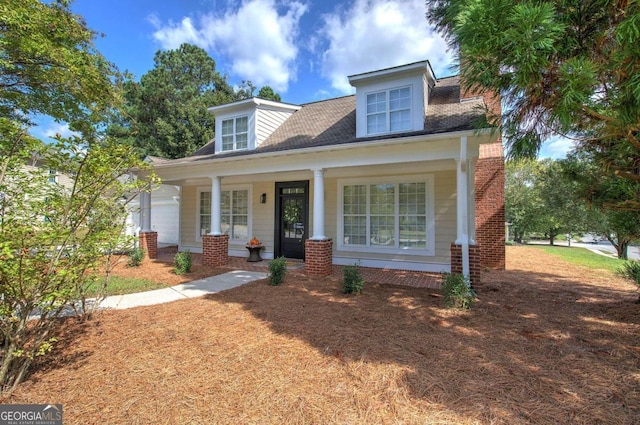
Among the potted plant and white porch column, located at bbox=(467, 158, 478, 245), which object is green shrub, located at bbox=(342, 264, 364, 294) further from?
the potted plant

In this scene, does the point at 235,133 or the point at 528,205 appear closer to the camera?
the point at 235,133

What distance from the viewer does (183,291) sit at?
600 cm

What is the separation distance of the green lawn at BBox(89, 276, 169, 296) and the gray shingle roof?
424 cm

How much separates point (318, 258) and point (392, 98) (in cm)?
469

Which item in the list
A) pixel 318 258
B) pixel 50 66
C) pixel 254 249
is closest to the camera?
pixel 50 66

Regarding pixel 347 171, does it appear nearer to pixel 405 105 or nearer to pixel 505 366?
pixel 405 105

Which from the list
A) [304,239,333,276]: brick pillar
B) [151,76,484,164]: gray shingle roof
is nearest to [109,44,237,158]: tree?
[151,76,484,164]: gray shingle roof

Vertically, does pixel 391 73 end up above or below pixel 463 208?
above

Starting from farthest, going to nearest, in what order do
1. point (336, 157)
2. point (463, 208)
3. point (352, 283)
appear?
point (336, 157)
point (463, 208)
point (352, 283)

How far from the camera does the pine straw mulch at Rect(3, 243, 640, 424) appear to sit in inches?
90.6

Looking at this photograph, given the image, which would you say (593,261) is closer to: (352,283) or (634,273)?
(634,273)

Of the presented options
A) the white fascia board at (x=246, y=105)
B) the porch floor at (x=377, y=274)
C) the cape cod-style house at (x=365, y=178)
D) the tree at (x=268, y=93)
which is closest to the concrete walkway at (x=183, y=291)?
the porch floor at (x=377, y=274)

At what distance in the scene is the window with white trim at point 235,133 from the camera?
32.7ft

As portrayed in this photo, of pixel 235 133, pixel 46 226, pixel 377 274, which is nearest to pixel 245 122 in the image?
pixel 235 133
